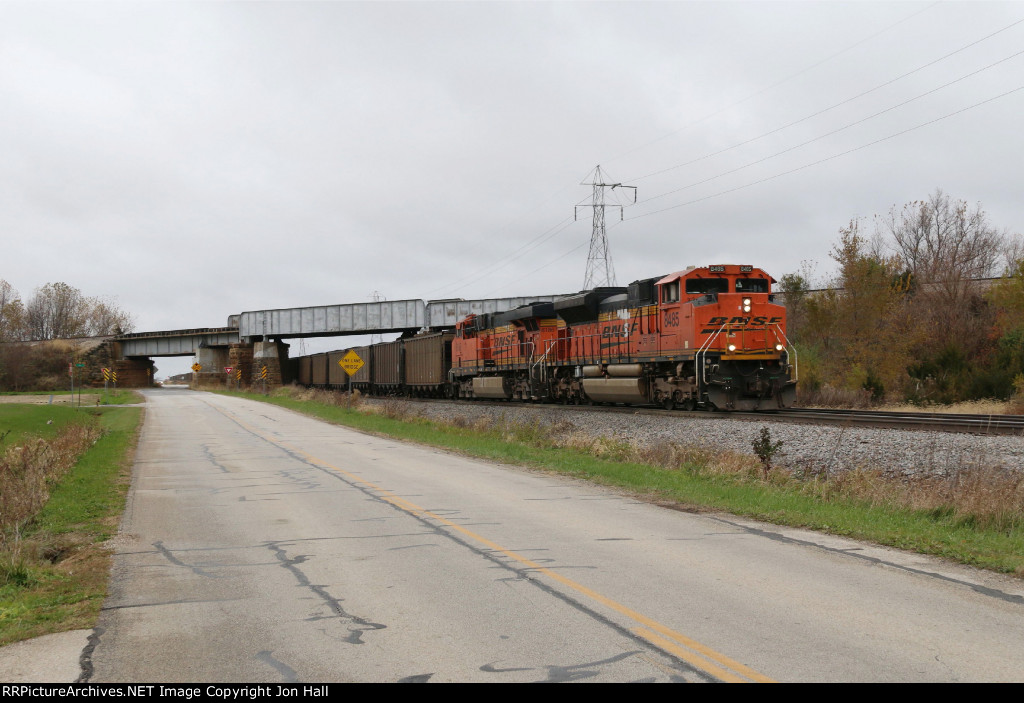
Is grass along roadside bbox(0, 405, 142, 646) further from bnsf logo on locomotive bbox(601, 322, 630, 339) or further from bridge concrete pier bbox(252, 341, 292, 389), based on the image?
bridge concrete pier bbox(252, 341, 292, 389)

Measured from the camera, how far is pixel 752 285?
23969 millimetres

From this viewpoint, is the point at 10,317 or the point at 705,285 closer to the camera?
the point at 705,285

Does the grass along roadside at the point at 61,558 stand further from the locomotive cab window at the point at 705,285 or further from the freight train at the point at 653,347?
the locomotive cab window at the point at 705,285

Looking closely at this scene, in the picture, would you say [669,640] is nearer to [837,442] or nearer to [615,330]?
[837,442]

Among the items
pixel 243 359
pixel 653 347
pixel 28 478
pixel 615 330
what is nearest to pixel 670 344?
pixel 653 347

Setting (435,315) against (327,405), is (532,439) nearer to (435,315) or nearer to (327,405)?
(327,405)

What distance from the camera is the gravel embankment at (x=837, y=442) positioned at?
13.8 m

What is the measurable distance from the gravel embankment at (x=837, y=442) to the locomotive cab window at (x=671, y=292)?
3.53 m

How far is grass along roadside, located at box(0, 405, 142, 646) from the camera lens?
649 cm

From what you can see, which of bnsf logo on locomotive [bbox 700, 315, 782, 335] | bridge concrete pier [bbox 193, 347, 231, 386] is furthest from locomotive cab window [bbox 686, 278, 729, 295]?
bridge concrete pier [bbox 193, 347, 231, 386]

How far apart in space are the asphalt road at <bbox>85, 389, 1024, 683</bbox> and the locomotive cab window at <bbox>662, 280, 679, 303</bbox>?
507 inches

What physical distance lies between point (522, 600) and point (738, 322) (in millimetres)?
17787

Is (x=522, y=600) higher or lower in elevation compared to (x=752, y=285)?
lower

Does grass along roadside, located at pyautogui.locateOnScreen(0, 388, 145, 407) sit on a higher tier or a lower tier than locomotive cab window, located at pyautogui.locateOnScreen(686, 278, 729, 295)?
lower
